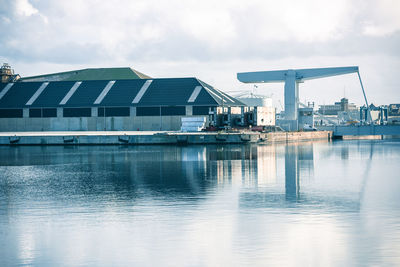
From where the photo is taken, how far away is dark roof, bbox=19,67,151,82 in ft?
447

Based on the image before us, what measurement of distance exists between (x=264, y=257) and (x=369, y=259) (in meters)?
2.80

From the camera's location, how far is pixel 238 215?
827 inches

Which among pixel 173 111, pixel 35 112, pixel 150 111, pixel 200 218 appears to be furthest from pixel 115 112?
pixel 200 218

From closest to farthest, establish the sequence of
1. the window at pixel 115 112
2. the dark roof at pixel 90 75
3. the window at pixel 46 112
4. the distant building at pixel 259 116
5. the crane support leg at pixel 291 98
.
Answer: the distant building at pixel 259 116 < the crane support leg at pixel 291 98 < the window at pixel 115 112 < the window at pixel 46 112 < the dark roof at pixel 90 75

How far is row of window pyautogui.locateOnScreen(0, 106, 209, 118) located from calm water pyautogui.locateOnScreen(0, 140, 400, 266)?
167 ft

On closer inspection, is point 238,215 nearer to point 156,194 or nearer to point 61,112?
point 156,194

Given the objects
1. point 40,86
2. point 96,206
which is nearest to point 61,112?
point 40,86

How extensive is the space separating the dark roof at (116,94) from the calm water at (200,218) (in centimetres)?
5254

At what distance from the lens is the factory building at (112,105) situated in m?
88.2

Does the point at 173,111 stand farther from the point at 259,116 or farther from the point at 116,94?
the point at 259,116

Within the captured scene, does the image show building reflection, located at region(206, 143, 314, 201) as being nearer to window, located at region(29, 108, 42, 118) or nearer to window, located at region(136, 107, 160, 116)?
window, located at region(136, 107, 160, 116)

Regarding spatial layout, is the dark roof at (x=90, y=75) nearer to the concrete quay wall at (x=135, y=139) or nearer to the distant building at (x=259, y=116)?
the distant building at (x=259, y=116)

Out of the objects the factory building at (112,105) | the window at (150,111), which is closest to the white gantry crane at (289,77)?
the factory building at (112,105)

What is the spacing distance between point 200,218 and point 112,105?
2822 inches
